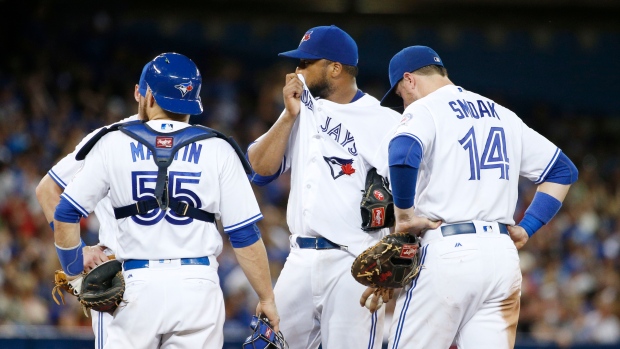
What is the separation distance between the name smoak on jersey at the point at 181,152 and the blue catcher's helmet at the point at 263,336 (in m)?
0.99

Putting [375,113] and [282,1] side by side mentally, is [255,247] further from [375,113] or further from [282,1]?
[282,1]

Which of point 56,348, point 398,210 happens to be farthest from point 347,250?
point 56,348

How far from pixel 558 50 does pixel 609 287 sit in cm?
506

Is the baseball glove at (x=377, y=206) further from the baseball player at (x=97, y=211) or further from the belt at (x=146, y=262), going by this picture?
the baseball player at (x=97, y=211)

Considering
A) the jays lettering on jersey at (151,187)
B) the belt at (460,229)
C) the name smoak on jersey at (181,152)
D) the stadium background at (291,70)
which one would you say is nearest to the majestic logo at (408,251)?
the belt at (460,229)

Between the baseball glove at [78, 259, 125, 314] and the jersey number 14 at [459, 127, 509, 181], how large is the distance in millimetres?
1867

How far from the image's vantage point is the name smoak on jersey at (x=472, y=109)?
4.70 m

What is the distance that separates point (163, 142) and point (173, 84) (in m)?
0.35

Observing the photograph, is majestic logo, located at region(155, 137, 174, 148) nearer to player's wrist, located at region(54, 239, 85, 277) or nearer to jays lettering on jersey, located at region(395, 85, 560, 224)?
player's wrist, located at region(54, 239, 85, 277)

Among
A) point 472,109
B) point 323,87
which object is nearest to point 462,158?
point 472,109

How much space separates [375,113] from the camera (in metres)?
5.36

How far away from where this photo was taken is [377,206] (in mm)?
5055

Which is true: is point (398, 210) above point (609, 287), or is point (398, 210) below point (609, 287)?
above

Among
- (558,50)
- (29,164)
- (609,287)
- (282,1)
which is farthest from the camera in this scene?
(558,50)
